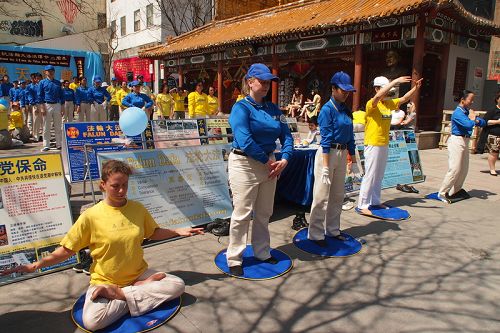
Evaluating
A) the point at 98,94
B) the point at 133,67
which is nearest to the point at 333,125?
the point at 98,94

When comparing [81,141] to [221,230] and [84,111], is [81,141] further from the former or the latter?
[84,111]

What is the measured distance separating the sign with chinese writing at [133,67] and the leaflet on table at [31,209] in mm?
25738

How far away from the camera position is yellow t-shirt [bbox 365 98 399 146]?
539 cm

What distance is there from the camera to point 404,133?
7.48m

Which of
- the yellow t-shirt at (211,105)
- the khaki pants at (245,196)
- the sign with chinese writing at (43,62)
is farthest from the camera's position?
the sign with chinese writing at (43,62)

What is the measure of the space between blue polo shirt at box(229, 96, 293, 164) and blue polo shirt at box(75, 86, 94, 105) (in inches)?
410

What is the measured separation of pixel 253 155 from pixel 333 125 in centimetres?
124

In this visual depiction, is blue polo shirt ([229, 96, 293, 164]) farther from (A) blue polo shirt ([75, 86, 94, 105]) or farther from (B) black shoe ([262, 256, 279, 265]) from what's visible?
(A) blue polo shirt ([75, 86, 94, 105])

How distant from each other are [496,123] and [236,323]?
8205 millimetres

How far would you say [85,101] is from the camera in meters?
12.5

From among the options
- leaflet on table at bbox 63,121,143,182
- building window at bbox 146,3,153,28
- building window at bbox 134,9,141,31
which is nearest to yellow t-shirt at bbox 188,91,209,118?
leaflet on table at bbox 63,121,143,182

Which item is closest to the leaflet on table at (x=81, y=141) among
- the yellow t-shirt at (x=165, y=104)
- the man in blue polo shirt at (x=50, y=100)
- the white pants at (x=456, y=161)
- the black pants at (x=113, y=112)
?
the man in blue polo shirt at (x=50, y=100)

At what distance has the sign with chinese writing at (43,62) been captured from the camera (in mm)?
21523

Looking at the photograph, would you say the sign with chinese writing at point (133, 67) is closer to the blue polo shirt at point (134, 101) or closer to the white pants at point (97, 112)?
the white pants at point (97, 112)
